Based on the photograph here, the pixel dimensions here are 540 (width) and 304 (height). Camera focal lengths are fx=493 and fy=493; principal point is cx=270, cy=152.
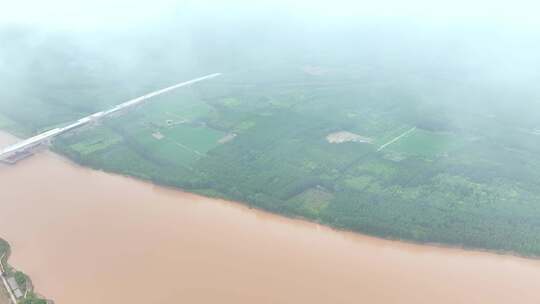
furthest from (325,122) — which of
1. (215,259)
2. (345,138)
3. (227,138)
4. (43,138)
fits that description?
(43,138)

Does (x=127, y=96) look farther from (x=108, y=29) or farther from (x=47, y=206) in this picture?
(x=108, y=29)

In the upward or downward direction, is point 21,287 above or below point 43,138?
above

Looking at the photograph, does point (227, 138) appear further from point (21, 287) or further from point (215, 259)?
point (21, 287)

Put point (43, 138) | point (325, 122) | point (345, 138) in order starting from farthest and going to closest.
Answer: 1. point (325, 122)
2. point (43, 138)
3. point (345, 138)

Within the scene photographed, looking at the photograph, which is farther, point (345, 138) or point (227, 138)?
point (227, 138)

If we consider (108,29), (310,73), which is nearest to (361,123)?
(310,73)

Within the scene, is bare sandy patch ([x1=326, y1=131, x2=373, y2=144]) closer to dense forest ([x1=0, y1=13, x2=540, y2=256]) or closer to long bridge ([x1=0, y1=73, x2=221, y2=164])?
dense forest ([x1=0, y1=13, x2=540, y2=256])

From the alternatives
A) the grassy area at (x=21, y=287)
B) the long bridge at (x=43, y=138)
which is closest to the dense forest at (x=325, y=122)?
the long bridge at (x=43, y=138)
